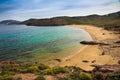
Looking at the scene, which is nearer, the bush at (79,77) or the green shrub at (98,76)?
the bush at (79,77)

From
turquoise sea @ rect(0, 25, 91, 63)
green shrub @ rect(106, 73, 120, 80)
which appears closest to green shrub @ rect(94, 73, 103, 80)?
green shrub @ rect(106, 73, 120, 80)

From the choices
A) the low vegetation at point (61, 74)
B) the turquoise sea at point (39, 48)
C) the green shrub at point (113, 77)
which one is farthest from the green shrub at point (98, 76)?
the turquoise sea at point (39, 48)

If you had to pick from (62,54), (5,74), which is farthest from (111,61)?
(5,74)

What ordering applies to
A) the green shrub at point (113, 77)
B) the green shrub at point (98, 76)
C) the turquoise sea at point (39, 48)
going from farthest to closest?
the turquoise sea at point (39, 48)
the green shrub at point (98, 76)
the green shrub at point (113, 77)

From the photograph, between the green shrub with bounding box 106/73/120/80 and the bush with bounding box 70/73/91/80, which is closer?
the green shrub with bounding box 106/73/120/80

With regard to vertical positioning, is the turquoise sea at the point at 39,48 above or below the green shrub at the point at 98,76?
below

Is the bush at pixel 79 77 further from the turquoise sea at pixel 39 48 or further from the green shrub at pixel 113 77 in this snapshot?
the turquoise sea at pixel 39 48

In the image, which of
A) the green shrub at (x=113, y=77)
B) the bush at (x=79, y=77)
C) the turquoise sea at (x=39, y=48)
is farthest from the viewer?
the turquoise sea at (x=39, y=48)

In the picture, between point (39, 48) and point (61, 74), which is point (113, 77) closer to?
point (61, 74)

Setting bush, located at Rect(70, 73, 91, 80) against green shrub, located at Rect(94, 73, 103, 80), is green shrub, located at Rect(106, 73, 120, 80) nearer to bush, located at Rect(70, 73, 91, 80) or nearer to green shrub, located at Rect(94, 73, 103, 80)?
green shrub, located at Rect(94, 73, 103, 80)

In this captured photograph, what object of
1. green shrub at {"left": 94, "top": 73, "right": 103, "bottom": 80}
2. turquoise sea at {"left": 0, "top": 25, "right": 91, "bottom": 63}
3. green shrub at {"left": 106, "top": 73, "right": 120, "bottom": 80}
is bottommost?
turquoise sea at {"left": 0, "top": 25, "right": 91, "bottom": 63}

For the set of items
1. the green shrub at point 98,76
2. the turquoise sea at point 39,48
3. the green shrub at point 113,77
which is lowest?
the turquoise sea at point 39,48

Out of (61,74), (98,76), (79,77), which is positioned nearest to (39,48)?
(61,74)

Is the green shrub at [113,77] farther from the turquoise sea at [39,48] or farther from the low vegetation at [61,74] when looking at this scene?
the turquoise sea at [39,48]
